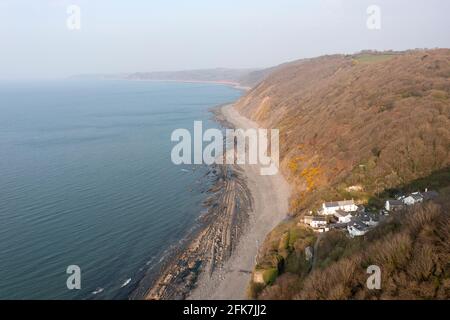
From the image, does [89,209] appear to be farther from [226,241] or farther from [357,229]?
[357,229]

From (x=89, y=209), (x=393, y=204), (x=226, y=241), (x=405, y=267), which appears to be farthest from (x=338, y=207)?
(x=89, y=209)

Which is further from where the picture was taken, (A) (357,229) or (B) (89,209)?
(B) (89,209)

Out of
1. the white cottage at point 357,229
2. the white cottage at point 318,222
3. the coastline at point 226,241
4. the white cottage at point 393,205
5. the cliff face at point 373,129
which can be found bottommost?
the coastline at point 226,241

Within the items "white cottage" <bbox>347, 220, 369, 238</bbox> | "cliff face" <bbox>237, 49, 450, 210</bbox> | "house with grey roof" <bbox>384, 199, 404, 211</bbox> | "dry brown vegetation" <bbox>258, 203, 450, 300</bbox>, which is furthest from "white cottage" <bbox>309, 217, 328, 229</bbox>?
"dry brown vegetation" <bbox>258, 203, 450, 300</bbox>

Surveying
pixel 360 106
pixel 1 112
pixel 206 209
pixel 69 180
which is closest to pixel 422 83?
pixel 360 106

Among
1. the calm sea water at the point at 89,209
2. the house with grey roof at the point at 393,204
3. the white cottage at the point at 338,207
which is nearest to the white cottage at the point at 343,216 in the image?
the white cottage at the point at 338,207

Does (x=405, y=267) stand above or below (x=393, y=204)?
above

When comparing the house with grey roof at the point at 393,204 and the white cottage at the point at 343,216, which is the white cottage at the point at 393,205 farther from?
the white cottage at the point at 343,216
